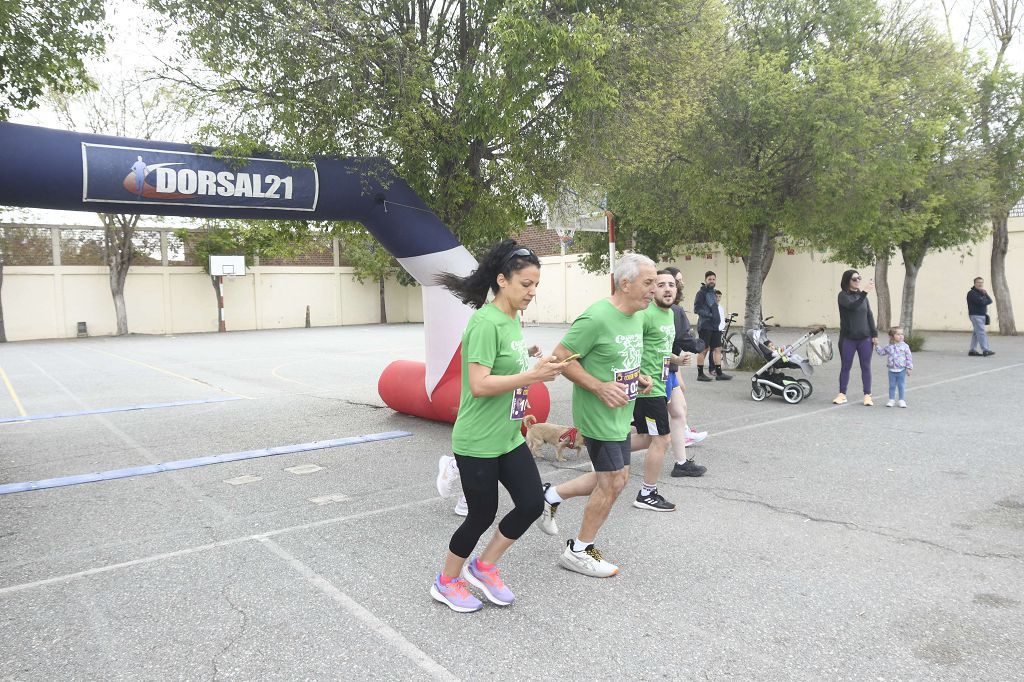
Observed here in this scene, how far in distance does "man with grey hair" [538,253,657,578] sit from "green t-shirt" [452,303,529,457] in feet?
1.50

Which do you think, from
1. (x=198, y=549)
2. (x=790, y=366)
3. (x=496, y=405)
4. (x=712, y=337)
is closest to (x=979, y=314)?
(x=712, y=337)

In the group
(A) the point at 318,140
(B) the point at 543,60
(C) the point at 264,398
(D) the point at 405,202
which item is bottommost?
(C) the point at 264,398

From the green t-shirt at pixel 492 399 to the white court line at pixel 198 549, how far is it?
2.07 meters

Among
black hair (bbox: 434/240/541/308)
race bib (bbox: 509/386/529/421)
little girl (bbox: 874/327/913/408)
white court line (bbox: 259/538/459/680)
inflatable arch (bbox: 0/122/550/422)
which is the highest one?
inflatable arch (bbox: 0/122/550/422)

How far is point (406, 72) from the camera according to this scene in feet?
25.2

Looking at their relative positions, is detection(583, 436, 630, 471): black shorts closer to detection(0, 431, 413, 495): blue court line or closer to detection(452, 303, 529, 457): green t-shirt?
detection(452, 303, 529, 457): green t-shirt

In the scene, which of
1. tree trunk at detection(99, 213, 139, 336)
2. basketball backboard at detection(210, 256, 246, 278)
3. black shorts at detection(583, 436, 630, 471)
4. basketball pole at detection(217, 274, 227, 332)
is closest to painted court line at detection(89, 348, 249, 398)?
black shorts at detection(583, 436, 630, 471)

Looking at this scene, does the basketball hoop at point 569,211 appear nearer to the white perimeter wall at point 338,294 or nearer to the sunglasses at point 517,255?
the sunglasses at point 517,255

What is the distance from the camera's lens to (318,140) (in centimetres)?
766

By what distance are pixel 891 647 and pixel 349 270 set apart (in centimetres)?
4019

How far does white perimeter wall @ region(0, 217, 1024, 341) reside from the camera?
22969mm

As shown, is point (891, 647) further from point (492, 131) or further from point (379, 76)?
point (379, 76)

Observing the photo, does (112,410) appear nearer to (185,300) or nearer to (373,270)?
(185,300)

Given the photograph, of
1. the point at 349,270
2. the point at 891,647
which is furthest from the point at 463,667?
the point at 349,270
